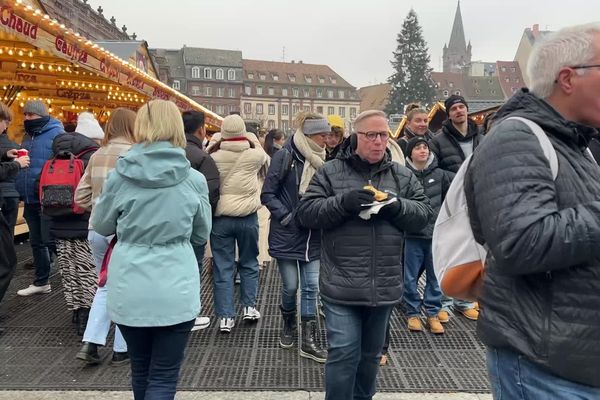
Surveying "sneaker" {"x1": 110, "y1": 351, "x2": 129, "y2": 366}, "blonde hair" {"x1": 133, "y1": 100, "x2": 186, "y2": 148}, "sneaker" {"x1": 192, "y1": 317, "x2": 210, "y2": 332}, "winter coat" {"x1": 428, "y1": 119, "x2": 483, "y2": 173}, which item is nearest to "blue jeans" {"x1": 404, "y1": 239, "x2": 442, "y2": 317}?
"winter coat" {"x1": 428, "y1": 119, "x2": 483, "y2": 173}

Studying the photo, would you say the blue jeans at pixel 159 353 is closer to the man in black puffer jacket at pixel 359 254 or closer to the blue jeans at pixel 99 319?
the man in black puffer jacket at pixel 359 254

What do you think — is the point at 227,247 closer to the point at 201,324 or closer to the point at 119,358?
the point at 201,324

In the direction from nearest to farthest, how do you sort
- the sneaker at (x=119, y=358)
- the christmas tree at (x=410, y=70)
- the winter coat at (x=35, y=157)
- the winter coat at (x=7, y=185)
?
1. the sneaker at (x=119, y=358)
2. the winter coat at (x=7, y=185)
3. the winter coat at (x=35, y=157)
4. the christmas tree at (x=410, y=70)

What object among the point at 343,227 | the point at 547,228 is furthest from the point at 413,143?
the point at 547,228

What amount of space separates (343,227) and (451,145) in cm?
246

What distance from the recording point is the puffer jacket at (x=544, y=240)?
1.40 metres

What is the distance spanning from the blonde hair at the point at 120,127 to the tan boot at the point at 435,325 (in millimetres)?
3194

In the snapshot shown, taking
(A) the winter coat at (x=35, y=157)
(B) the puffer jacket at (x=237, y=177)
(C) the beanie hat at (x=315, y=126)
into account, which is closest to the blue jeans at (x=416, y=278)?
(C) the beanie hat at (x=315, y=126)

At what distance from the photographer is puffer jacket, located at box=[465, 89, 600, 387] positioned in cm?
140

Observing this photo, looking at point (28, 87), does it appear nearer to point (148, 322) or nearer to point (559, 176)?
point (148, 322)

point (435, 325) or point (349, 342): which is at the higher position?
point (349, 342)

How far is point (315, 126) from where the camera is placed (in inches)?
166

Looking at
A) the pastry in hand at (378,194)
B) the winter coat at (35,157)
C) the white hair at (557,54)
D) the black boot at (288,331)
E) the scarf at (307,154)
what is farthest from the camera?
the winter coat at (35,157)

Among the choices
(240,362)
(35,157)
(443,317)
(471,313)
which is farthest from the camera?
(35,157)
